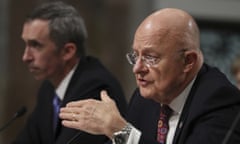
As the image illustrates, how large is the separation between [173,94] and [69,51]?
111 centimetres

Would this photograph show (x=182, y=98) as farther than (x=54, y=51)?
No

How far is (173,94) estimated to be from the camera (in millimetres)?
2475

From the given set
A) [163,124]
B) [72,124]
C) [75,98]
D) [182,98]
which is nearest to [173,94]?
[182,98]

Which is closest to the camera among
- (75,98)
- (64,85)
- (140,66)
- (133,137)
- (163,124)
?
(133,137)

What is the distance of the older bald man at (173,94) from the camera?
90.7 inches

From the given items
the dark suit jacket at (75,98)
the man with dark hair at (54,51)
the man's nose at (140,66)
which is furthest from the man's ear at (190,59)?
the man with dark hair at (54,51)

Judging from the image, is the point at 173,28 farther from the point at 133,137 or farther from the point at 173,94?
the point at 133,137

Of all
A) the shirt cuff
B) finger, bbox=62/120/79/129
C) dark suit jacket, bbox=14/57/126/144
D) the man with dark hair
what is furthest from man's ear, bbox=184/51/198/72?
the man with dark hair

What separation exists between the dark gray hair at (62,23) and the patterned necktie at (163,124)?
1.02 m

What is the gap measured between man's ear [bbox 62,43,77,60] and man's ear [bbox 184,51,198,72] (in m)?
1.11

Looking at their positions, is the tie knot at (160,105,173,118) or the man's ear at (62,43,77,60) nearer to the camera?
the tie knot at (160,105,173,118)

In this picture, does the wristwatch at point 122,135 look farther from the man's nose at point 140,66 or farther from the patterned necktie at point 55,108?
the patterned necktie at point 55,108

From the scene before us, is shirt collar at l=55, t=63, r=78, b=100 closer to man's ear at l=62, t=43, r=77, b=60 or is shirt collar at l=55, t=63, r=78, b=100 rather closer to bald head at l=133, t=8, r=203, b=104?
man's ear at l=62, t=43, r=77, b=60

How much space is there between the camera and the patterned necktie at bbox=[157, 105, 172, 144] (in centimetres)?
253
